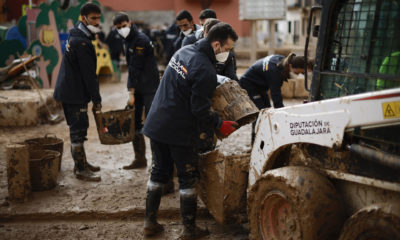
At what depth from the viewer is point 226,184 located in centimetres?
385

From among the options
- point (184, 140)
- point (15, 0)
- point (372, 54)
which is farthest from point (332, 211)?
point (15, 0)

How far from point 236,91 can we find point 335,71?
0.97 metres

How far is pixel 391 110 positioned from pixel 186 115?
1.74 meters

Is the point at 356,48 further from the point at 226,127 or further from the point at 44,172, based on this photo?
the point at 44,172

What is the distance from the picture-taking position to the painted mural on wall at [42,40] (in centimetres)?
1105

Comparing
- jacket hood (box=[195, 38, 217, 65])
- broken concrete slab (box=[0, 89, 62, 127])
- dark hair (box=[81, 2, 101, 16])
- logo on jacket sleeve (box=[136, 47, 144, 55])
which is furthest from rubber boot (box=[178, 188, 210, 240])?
broken concrete slab (box=[0, 89, 62, 127])

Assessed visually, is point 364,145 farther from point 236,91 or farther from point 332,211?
point 236,91

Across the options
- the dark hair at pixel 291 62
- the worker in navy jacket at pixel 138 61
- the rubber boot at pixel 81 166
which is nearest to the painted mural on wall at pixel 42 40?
the rubber boot at pixel 81 166

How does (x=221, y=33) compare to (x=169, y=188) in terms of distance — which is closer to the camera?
(x=221, y=33)

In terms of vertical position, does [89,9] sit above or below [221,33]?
above

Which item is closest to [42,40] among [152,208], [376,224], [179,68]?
[152,208]

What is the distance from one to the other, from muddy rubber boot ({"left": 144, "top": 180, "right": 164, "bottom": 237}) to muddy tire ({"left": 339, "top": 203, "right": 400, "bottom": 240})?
1848 mm

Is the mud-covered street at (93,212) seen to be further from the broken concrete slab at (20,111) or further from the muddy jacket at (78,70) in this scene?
the broken concrete slab at (20,111)

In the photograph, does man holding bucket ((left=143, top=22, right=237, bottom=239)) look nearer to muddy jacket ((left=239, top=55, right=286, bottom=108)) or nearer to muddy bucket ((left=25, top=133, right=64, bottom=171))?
muddy jacket ((left=239, top=55, right=286, bottom=108))
